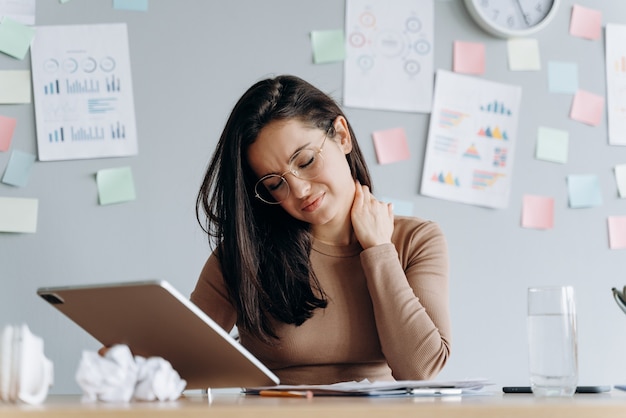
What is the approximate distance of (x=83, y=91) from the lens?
2205 millimetres

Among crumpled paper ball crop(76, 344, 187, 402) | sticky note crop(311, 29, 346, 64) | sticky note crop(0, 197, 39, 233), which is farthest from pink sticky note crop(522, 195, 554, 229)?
crumpled paper ball crop(76, 344, 187, 402)

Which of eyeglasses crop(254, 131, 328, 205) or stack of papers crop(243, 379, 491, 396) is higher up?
eyeglasses crop(254, 131, 328, 205)

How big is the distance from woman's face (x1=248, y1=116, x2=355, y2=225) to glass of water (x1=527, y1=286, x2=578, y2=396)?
63 centimetres

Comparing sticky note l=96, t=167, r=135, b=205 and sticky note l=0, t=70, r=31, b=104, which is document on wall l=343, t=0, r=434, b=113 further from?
sticky note l=0, t=70, r=31, b=104

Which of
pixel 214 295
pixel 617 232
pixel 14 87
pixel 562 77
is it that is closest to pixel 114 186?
pixel 14 87

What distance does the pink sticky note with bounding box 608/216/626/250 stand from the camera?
240 cm

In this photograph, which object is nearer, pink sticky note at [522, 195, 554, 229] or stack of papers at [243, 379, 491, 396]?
stack of papers at [243, 379, 491, 396]

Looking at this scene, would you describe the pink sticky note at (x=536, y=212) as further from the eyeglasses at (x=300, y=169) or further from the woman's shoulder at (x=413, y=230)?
the eyeglasses at (x=300, y=169)

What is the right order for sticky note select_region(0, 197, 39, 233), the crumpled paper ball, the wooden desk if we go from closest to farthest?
the wooden desk
the crumpled paper ball
sticky note select_region(0, 197, 39, 233)

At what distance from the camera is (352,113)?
2316 millimetres

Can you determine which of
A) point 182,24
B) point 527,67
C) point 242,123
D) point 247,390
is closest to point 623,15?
point 527,67

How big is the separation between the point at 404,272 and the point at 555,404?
0.85m

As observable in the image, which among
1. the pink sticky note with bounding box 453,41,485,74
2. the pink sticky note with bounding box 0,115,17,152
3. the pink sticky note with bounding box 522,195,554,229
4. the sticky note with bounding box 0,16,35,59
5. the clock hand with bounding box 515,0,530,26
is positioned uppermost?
the clock hand with bounding box 515,0,530,26

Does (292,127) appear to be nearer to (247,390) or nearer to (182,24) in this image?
(247,390)
